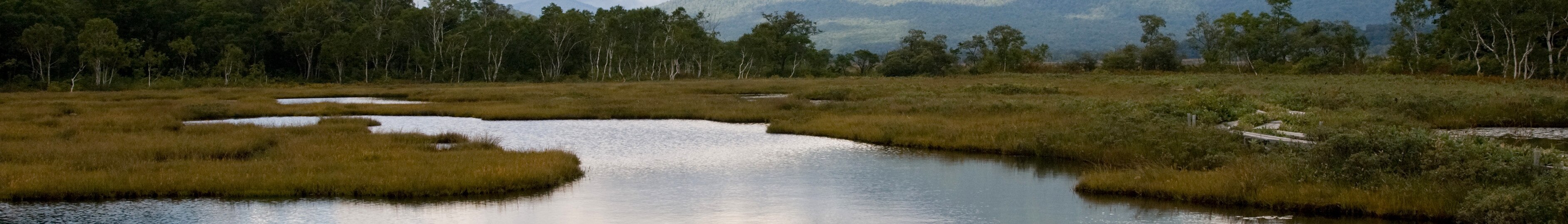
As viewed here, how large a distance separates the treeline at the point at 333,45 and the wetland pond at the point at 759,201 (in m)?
57.4

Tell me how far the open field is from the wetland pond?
54 cm

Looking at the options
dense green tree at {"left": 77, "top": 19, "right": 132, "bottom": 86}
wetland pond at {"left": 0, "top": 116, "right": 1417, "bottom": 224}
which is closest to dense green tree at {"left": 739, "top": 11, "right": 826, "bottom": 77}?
dense green tree at {"left": 77, "top": 19, "right": 132, "bottom": 86}

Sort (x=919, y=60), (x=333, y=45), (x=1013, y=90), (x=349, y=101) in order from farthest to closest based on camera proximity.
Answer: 1. (x=919, y=60)
2. (x=333, y=45)
3. (x=1013, y=90)
4. (x=349, y=101)

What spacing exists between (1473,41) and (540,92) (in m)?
57.6

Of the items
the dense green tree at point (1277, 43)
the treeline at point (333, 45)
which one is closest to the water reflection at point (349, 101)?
the treeline at point (333, 45)

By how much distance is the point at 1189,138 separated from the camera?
22156 mm

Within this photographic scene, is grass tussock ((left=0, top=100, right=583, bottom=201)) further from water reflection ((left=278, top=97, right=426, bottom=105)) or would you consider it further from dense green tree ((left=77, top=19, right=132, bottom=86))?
dense green tree ((left=77, top=19, right=132, bottom=86))

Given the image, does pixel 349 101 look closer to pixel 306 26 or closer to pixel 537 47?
pixel 306 26

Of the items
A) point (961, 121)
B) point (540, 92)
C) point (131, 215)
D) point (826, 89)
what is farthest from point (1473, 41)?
point (131, 215)

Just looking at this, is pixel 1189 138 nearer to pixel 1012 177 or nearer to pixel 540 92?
pixel 1012 177

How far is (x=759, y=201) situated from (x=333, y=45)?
250 feet

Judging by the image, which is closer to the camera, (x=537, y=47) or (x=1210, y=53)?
(x=537, y=47)

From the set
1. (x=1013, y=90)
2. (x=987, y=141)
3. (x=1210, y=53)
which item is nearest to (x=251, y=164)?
(x=987, y=141)

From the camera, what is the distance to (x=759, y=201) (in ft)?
60.0
